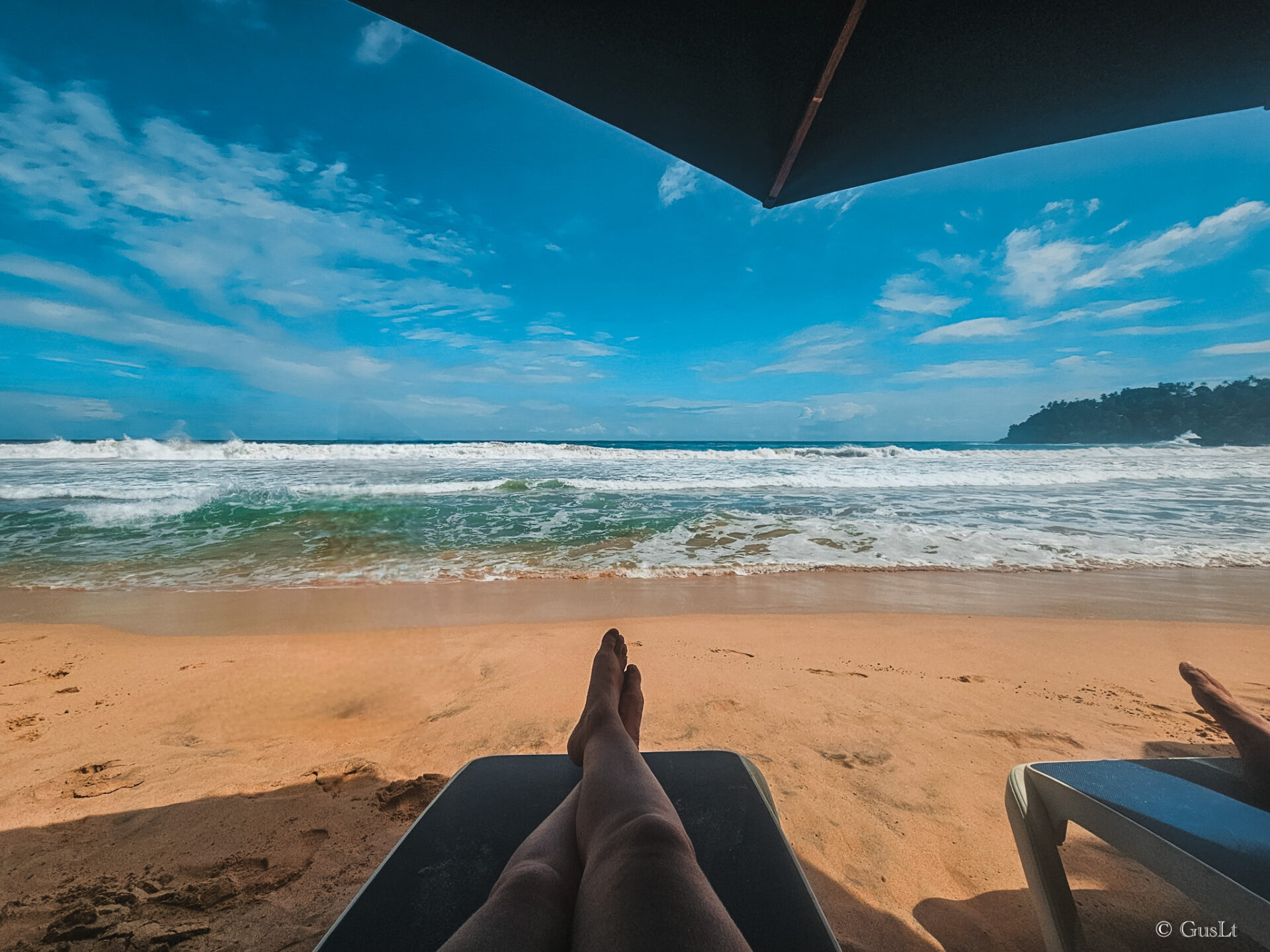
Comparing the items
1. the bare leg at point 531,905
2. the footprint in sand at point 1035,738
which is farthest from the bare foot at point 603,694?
the footprint in sand at point 1035,738

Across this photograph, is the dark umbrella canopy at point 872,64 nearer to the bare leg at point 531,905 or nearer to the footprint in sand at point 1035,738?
the bare leg at point 531,905

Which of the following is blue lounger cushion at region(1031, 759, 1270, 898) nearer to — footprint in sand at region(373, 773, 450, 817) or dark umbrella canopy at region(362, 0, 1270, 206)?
footprint in sand at region(373, 773, 450, 817)

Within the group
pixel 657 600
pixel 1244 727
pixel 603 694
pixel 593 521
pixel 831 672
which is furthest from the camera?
pixel 593 521

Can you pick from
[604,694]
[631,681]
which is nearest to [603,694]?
[604,694]

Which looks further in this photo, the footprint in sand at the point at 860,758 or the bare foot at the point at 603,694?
the footprint in sand at the point at 860,758

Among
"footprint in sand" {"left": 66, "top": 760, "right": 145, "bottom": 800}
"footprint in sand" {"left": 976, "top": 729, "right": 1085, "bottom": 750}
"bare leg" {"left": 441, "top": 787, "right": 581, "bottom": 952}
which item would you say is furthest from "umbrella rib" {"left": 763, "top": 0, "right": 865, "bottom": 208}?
"footprint in sand" {"left": 66, "top": 760, "right": 145, "bottom": 800}

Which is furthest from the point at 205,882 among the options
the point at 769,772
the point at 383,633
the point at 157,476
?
the point at 157,476

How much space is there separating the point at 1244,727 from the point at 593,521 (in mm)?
8011

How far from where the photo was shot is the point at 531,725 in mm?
2770

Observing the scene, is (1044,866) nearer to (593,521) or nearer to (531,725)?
(531,725)

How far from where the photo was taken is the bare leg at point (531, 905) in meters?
0.92

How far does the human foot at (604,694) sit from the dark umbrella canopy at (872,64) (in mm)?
2591

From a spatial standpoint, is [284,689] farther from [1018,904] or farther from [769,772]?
[1018,904]

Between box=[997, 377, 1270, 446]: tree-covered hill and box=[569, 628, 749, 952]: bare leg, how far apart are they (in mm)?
45965
